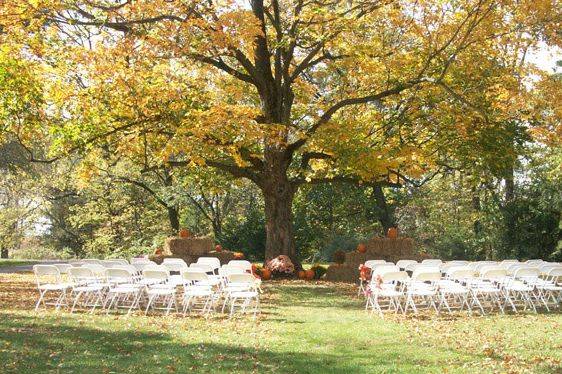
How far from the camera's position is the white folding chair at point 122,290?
989 centimetres

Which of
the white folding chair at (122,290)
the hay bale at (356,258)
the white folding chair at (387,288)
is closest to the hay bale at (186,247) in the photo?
the hay bale at (356,258)

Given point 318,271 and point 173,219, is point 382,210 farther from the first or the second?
point 173,219

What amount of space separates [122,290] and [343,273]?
9.27m

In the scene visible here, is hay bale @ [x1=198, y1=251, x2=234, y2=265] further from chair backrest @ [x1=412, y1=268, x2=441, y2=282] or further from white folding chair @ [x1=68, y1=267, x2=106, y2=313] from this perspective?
chair backrest @ [x1=412, y1=268, x2=441, y2=282]

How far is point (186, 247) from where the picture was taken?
20.0 meters

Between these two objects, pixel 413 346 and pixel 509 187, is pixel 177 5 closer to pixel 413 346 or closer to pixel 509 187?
pixel 413 346

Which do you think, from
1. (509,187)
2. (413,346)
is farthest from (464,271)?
(509,187)

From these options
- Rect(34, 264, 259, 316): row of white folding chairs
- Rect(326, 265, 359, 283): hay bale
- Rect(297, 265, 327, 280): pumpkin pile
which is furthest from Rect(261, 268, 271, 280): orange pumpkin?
Rect(34, 264, 259, 316): row of white folding chairs

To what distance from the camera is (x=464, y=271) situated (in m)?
10.4

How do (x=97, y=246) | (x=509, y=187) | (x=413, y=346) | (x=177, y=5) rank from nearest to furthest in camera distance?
(x=413, y=346)
(x=177, y=5)
(x=509, y=187)
(x=97, y=246)

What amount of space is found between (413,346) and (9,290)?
1015 cm

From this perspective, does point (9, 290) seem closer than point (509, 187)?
Yes

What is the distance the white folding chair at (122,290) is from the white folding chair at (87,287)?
0.63ft

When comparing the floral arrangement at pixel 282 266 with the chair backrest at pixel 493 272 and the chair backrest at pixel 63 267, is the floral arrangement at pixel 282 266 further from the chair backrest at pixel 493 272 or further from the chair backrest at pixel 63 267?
the chair backrest at pixel 493 272
